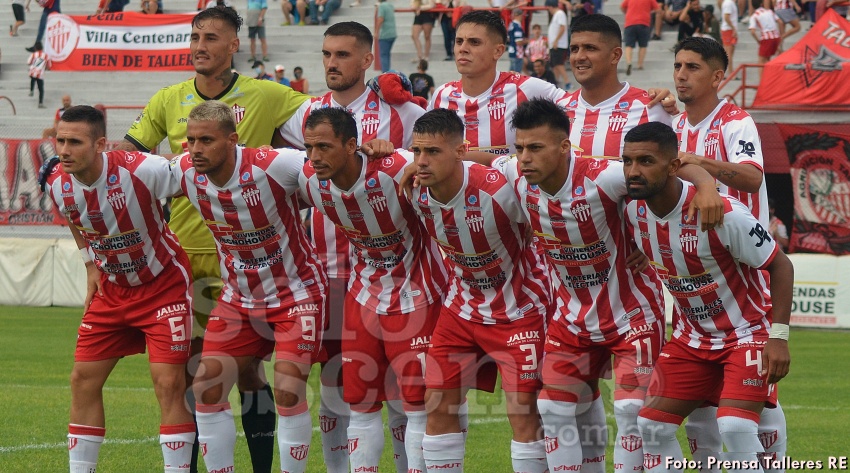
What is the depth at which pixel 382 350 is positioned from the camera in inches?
306

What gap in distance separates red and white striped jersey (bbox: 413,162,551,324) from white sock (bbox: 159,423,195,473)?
72.7 inches

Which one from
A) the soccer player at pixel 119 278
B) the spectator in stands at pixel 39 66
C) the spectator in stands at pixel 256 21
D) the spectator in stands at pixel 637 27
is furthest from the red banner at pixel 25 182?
the soccer player at pixel 119 278

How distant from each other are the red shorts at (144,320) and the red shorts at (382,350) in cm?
108

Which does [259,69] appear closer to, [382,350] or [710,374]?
[382,350]

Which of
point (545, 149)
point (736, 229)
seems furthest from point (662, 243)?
point (545, 149)

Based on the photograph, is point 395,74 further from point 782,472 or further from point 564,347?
point 782,472

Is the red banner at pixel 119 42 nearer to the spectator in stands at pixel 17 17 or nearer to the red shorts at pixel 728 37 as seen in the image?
the spectator in stands at pixel 17 17

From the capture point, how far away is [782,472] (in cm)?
727

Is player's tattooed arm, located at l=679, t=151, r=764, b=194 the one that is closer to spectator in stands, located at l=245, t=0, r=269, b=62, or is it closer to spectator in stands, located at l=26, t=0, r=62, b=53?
spectator in stands, located at l=245, t=0, r=269, b=62

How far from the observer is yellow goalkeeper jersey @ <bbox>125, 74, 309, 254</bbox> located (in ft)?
27.5

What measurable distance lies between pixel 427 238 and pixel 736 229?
2045 mm

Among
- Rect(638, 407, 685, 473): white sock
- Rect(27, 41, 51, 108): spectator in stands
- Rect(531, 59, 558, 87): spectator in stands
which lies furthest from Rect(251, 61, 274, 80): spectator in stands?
Rect(638, 407, 685, 473): white sock

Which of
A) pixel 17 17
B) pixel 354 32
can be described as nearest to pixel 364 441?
pixel 354 32

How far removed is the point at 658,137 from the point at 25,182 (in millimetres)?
18435
